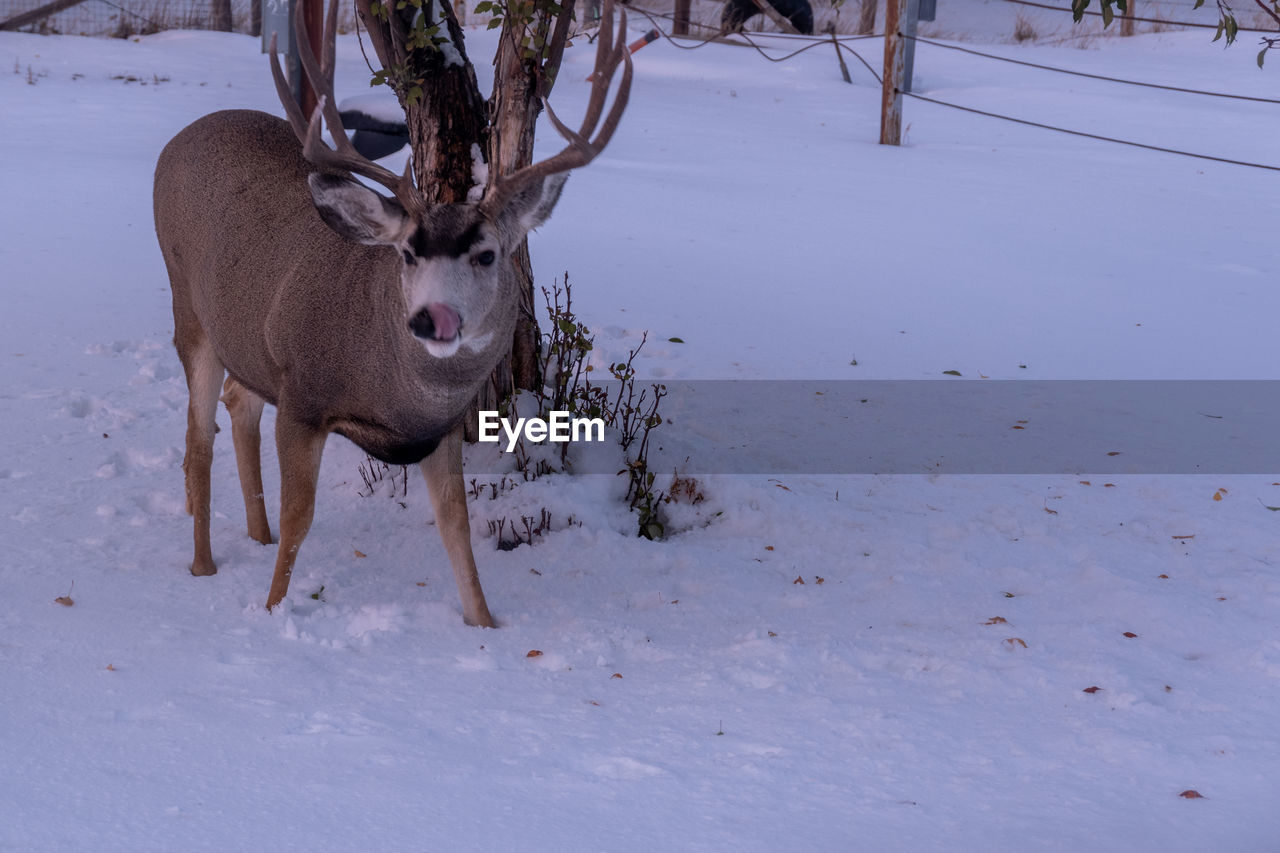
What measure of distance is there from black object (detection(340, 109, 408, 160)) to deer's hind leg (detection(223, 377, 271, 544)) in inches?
109

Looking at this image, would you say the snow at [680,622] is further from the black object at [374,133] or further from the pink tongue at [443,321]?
the black object at [374,133]

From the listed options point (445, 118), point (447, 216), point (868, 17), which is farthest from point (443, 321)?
point (868, 17)

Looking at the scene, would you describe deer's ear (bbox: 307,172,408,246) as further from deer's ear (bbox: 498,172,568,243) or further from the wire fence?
the wire fence

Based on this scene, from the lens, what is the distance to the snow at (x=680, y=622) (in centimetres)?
334

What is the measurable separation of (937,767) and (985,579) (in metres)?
1.57

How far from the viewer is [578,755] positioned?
362 cm

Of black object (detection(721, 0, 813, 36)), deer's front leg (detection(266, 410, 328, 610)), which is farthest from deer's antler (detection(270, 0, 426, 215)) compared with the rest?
black object (detection(721, 0, 813, 36))

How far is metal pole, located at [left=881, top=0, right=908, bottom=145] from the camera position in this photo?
14.4 meters

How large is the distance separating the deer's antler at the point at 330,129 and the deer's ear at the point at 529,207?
11.0 inches

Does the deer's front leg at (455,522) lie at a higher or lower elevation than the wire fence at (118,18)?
lower

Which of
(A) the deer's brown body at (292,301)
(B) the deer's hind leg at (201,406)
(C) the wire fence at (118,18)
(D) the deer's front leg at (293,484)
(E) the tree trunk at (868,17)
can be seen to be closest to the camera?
(A) the deer's brown body at (292,301)

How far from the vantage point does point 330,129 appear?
4.18 m
